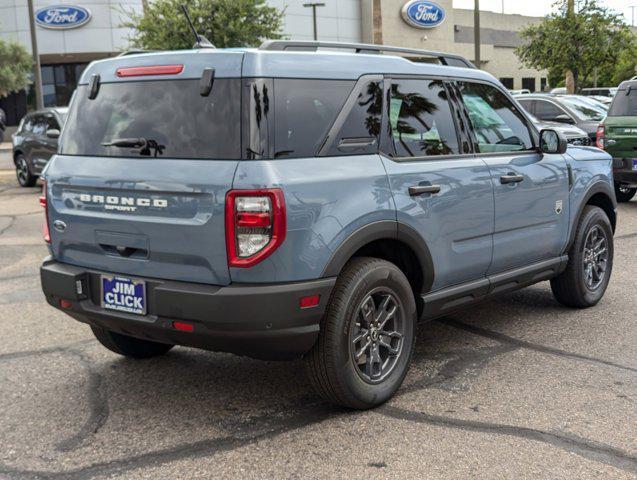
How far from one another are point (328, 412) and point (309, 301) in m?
0.75

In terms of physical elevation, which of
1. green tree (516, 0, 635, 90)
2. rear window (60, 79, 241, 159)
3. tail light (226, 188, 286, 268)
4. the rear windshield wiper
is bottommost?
tail light (226, 188, 286, 268)

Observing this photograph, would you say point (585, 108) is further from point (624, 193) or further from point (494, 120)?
point (494, 120)

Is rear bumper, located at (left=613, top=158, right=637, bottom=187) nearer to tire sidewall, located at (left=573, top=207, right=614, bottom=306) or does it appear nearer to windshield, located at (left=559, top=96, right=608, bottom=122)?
windshield, located at (left=559, top=96, right=608, bottom=122)

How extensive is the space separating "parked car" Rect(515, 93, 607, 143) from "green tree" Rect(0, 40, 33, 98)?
34.2 meters

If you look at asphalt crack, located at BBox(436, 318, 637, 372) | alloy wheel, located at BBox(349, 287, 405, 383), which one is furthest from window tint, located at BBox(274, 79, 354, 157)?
asphalt crack, located at BBox(436, 318, 637, 372)

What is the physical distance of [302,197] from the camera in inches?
139

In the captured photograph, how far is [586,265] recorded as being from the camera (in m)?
5.96

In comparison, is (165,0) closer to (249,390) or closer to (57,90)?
(249,390)

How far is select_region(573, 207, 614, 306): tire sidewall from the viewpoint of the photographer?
5.76 meters

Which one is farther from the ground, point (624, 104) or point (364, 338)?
point (624, 104)

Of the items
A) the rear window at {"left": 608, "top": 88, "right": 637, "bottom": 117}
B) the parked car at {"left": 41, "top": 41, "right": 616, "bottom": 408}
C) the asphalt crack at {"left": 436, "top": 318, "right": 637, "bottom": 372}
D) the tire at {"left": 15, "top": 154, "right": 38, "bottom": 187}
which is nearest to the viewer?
the parked car at {"left": 41, "top": 41, "right": 616, "bottom": 408}

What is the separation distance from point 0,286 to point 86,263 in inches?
147

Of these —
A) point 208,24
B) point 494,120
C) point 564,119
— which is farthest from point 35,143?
point 494,120

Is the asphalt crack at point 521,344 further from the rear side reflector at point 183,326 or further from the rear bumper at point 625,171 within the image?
the rear bumper at point 625,171
